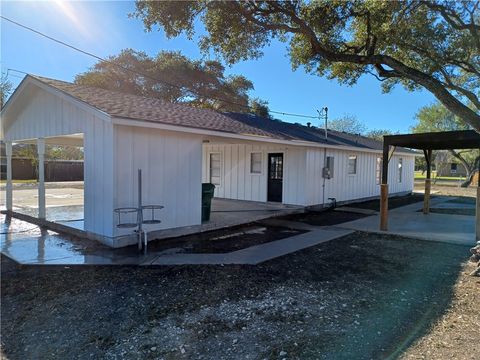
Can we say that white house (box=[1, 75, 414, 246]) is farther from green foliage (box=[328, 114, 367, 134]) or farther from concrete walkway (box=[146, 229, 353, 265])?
green foliage (box=[328, 114, 367, 134])

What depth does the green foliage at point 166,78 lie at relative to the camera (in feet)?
92.3

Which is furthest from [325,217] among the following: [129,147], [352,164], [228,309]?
[228,309]

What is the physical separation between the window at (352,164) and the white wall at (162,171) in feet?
29.1

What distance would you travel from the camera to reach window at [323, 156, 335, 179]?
43.0 ft

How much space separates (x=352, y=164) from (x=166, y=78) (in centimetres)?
1853

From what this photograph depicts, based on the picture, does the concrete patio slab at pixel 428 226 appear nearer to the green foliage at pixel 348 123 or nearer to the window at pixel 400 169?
the window at pixel 400 169

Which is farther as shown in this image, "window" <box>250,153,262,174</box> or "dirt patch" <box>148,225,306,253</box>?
"window" <box>250,153,262,174</box>

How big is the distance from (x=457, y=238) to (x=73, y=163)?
93.4ft

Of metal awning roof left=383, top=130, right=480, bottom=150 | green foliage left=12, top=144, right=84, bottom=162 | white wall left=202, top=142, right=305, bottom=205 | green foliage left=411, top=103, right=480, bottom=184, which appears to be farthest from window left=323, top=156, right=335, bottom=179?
green foliage left=411, top=103, right=480, bottom=184

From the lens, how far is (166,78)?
28391 mm

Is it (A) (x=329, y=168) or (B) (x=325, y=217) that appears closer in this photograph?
(B) (x=325, y=217)

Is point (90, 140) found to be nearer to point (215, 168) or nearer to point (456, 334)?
point (456, 334)

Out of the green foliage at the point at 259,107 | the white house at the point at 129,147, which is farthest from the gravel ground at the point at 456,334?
the green foliage at the point at 259,107

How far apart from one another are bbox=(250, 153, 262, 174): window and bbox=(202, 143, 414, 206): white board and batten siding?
4.9 inches
